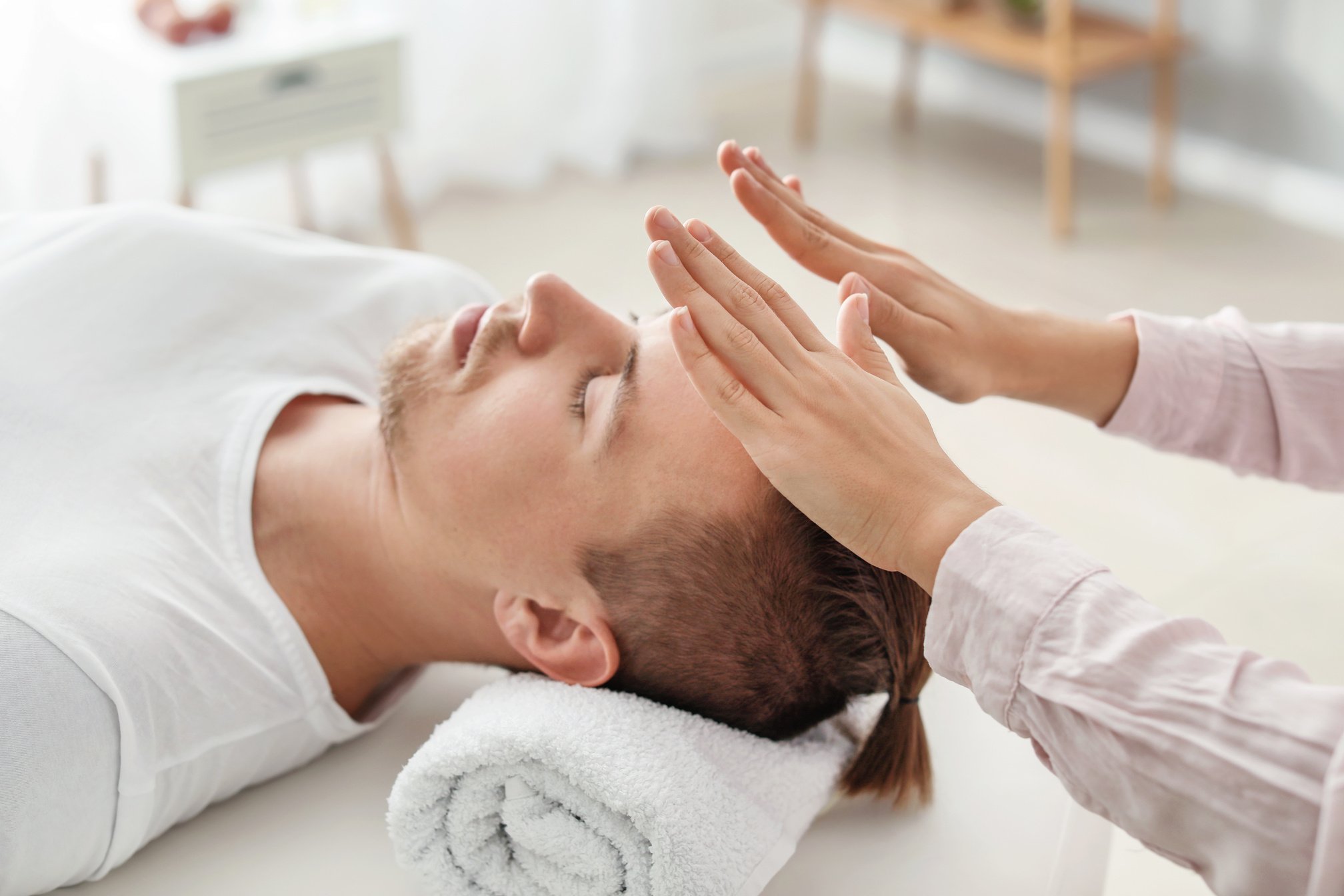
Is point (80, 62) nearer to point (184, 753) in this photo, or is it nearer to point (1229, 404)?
point (184, 753)

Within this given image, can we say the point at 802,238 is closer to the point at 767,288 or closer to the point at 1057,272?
the point at 767,288

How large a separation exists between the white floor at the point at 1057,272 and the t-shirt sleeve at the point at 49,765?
0.63 meters

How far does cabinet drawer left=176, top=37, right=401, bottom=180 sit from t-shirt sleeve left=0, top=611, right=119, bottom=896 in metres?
1.72

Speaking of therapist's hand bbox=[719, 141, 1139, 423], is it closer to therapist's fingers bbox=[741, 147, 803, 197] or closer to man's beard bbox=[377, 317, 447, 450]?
therapist's fingers bbox=[741, 147, 803, 197]

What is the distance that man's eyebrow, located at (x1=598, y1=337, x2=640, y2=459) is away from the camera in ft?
3.77

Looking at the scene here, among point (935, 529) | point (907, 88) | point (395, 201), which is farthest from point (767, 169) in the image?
point (907, 88)

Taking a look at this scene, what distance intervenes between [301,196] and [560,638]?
89.8 inches

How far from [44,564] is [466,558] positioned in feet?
1.25

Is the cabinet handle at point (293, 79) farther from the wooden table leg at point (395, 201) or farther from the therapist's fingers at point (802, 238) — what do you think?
the therapist's fingers at point (802, 238)

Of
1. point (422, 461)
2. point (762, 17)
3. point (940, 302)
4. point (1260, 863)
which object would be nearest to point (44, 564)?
point (422, 461)

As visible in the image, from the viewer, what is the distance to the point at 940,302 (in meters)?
1.29

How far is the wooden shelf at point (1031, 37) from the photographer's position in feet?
10.9

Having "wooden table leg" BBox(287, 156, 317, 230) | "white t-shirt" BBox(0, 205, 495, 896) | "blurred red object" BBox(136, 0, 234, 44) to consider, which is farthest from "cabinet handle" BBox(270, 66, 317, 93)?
"white t-shirt" BBox(0, 205, 495, 896)

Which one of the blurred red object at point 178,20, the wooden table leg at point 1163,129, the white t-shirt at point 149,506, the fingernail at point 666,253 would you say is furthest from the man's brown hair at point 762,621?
the wooden table leg at point 1163,129
